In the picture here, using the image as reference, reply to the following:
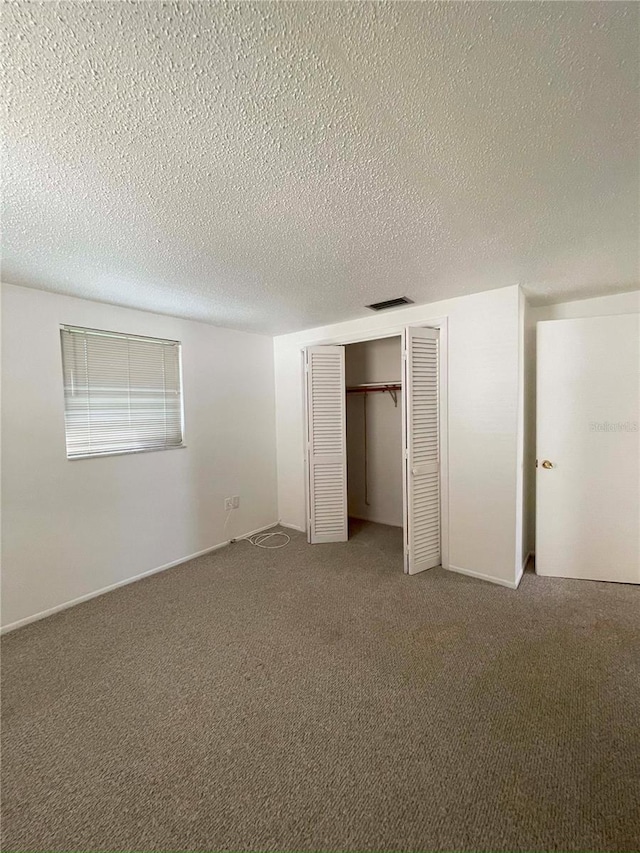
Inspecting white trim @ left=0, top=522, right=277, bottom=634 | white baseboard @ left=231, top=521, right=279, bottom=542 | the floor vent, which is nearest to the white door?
the floor vent

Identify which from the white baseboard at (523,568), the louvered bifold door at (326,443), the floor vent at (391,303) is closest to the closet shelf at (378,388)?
the louvered bifold door at (326,443)

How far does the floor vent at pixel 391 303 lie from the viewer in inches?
112

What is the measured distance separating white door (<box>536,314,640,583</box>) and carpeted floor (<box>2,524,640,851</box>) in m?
0.33

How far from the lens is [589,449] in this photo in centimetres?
272

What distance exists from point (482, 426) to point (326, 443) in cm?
155

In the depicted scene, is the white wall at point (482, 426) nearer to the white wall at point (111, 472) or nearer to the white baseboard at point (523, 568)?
the white baseboard at point (523, 568)

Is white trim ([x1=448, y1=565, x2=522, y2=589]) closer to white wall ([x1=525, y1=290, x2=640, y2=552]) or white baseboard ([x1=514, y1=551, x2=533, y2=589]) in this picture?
white baseboard ([x1=514, y1=551, x2=533, y2=589])

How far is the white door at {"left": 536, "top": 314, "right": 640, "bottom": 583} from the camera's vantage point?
2.61m

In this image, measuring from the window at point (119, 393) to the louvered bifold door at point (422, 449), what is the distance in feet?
7.14

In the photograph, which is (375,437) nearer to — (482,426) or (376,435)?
(376,435)

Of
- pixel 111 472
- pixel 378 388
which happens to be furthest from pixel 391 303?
pixel 111 472

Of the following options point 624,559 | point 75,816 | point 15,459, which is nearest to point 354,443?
point 624,559

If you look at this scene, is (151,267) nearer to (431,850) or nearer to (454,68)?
(454,68)

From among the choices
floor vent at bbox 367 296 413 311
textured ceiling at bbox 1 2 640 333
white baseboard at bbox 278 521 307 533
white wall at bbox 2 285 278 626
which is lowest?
white baseboard at bbox 278 521 307 533
